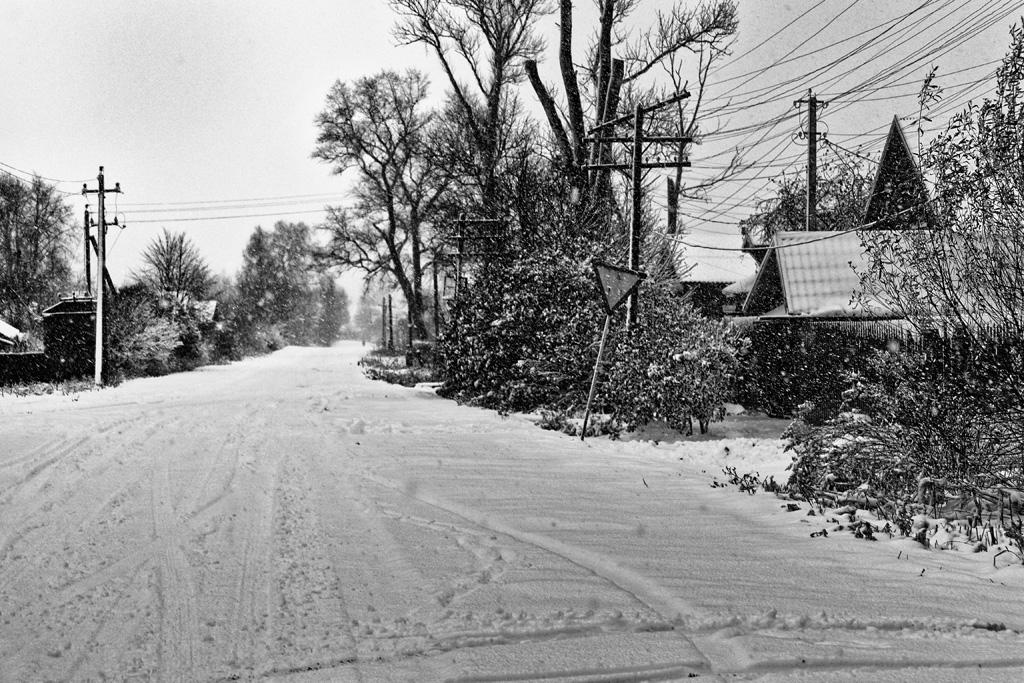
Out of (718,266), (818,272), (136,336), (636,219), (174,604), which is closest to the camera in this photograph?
(174,604)

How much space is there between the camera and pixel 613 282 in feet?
36.3

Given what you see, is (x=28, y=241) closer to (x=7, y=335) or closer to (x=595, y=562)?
(x=7, y=335)

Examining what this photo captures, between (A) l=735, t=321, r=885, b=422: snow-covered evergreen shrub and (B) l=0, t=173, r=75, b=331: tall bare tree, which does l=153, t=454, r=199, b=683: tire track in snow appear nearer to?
(A) l=735, t=321, r=885, b=422: snow-covered evergreen shrub

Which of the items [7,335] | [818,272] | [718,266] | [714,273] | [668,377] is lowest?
[668,377]

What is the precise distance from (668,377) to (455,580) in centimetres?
764

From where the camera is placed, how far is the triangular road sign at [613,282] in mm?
10867

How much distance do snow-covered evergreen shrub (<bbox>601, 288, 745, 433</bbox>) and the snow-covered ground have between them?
308 centimetres

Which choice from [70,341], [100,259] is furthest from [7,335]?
[100,259]

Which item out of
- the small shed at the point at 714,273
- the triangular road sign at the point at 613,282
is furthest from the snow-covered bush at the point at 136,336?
the small shed at the point at 714,273

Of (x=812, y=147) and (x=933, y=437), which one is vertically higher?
(x=812, y=147)

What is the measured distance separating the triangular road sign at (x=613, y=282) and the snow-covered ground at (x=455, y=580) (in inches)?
127

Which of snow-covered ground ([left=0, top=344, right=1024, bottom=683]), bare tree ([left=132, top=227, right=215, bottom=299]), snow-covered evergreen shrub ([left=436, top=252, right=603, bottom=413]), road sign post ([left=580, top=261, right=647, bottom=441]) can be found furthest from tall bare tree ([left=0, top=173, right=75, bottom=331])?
snow-covered ground ([left=0, top=344, right=1024, bottom=683])

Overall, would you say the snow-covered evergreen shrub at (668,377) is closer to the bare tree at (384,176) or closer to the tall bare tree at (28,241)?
the bare tree at (384,176)

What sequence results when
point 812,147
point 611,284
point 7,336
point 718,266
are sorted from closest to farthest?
point 611,284
point 812,147
point 7,336
point 718,266
